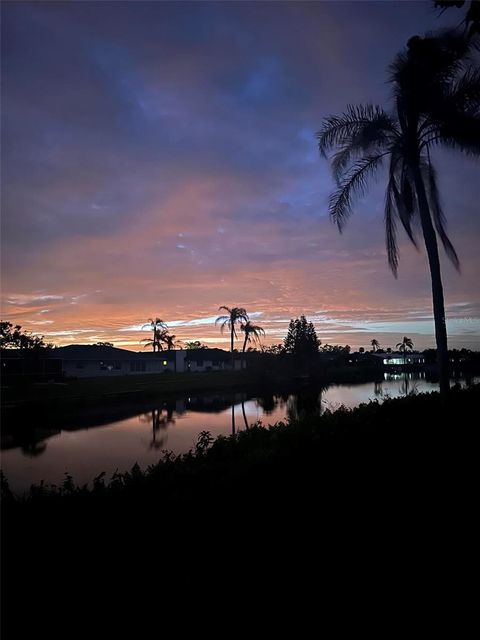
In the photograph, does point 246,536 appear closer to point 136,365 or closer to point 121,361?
point 121,361

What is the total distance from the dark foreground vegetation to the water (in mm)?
3763

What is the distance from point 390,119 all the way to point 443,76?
4.90 feet

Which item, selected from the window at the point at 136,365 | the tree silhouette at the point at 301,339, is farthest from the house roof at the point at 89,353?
the tree silhouette at the point at 301,339

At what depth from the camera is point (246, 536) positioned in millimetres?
3846

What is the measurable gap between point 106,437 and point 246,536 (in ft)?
47.0

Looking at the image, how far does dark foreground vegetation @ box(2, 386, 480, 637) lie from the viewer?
10.3 feet

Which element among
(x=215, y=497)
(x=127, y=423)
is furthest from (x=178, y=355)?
(x=215, y=497)

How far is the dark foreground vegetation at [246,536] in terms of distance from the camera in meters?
3.13

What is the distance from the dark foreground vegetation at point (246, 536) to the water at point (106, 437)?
3.76 metres

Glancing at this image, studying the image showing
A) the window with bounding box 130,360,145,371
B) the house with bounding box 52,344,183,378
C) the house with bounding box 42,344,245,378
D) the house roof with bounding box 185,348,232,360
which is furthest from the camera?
the house roof with bounding box 185,348,232,360

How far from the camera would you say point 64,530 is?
11.9 feet

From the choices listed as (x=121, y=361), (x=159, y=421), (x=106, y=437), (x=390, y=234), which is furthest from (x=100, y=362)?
(x=390, y=234)

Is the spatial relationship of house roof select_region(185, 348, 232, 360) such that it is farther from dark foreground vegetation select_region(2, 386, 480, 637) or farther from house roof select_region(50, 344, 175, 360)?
dark foreground vegetation select_region(2, 386, 480, 637)

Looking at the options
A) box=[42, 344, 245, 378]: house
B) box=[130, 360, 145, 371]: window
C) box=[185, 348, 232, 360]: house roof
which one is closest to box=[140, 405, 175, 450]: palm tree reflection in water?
box=[42, 344, 245, 378]: house
